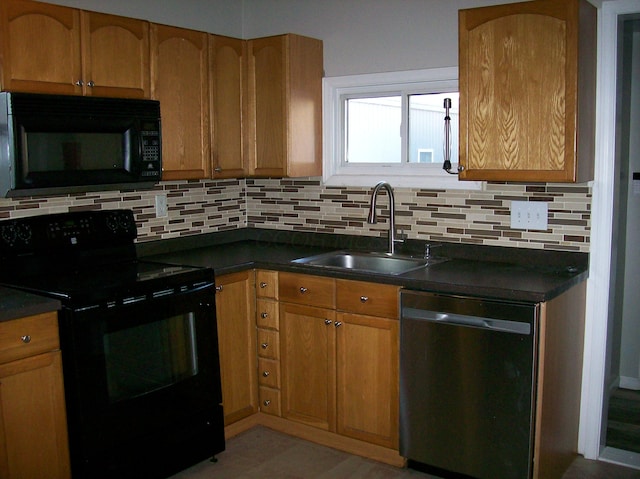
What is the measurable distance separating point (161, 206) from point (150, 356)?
3.49 ft

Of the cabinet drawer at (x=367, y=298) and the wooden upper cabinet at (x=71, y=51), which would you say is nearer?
the wooden upper cabinet at (x=71, y=51)

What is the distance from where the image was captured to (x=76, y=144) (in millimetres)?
2797

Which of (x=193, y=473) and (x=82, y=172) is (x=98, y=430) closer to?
(x=193, y=473)

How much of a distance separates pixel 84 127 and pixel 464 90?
159 cm

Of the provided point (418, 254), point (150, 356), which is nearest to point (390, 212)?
point (418, 254)

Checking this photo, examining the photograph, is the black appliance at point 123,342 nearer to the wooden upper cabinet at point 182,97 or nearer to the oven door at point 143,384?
the oven door at point 143,384

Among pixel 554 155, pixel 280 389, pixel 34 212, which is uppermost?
pixel 554 155

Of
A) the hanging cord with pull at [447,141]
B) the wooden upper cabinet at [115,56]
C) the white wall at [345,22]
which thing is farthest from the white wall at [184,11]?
the hanging cord with pull at [447,141]

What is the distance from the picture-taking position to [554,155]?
2727 millimetres

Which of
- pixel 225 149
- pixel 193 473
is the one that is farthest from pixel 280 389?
pixel 225 149

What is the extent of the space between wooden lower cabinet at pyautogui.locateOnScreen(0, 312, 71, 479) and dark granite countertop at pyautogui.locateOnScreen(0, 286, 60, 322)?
0.02 metres

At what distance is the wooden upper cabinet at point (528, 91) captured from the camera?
105 inches

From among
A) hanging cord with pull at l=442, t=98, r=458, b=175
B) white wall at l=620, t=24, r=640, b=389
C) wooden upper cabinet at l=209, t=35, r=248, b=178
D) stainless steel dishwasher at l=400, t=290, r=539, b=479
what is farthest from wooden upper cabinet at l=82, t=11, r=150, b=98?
white wall at l=620, t=24, r=640, b=389

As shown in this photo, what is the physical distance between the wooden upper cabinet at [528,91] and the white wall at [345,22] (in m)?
0.44
